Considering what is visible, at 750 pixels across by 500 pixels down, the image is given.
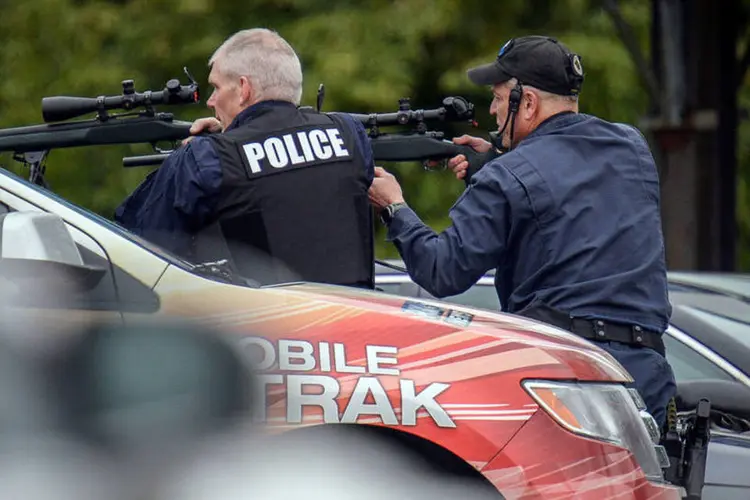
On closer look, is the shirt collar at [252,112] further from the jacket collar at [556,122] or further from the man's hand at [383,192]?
the jacket collar at [556,122]

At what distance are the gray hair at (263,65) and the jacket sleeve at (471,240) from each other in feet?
2.23

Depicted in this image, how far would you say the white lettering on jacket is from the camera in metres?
4.62

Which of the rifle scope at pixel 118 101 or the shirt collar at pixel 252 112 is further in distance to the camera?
the rifle scope at pixel 118 101

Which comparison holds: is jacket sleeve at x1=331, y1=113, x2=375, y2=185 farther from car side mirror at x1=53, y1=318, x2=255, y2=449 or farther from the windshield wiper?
car side mirror at x1=53, y1=318, x2=255, y2=449

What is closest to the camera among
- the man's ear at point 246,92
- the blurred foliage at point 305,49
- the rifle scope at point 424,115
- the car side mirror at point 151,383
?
the car side mirror at point 151,383

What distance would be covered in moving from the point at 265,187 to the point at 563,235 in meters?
0.90

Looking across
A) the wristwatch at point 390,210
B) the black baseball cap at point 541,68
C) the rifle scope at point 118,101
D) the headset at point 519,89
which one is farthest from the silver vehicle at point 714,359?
the rifle scope at point 118,101

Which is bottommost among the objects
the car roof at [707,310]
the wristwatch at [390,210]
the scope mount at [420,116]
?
the car roof at [707,310]

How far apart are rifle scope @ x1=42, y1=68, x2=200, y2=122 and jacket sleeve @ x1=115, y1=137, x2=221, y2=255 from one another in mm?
615

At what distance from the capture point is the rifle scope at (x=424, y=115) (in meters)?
5.53

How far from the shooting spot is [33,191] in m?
3.87

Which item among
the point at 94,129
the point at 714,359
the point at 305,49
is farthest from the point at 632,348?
the point at 305,49

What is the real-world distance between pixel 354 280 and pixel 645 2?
28.6ft

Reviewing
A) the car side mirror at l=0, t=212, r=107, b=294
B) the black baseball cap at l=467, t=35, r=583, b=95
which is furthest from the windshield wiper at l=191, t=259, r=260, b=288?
the black baseball cap at l=467, t=35, r=583, b=95
